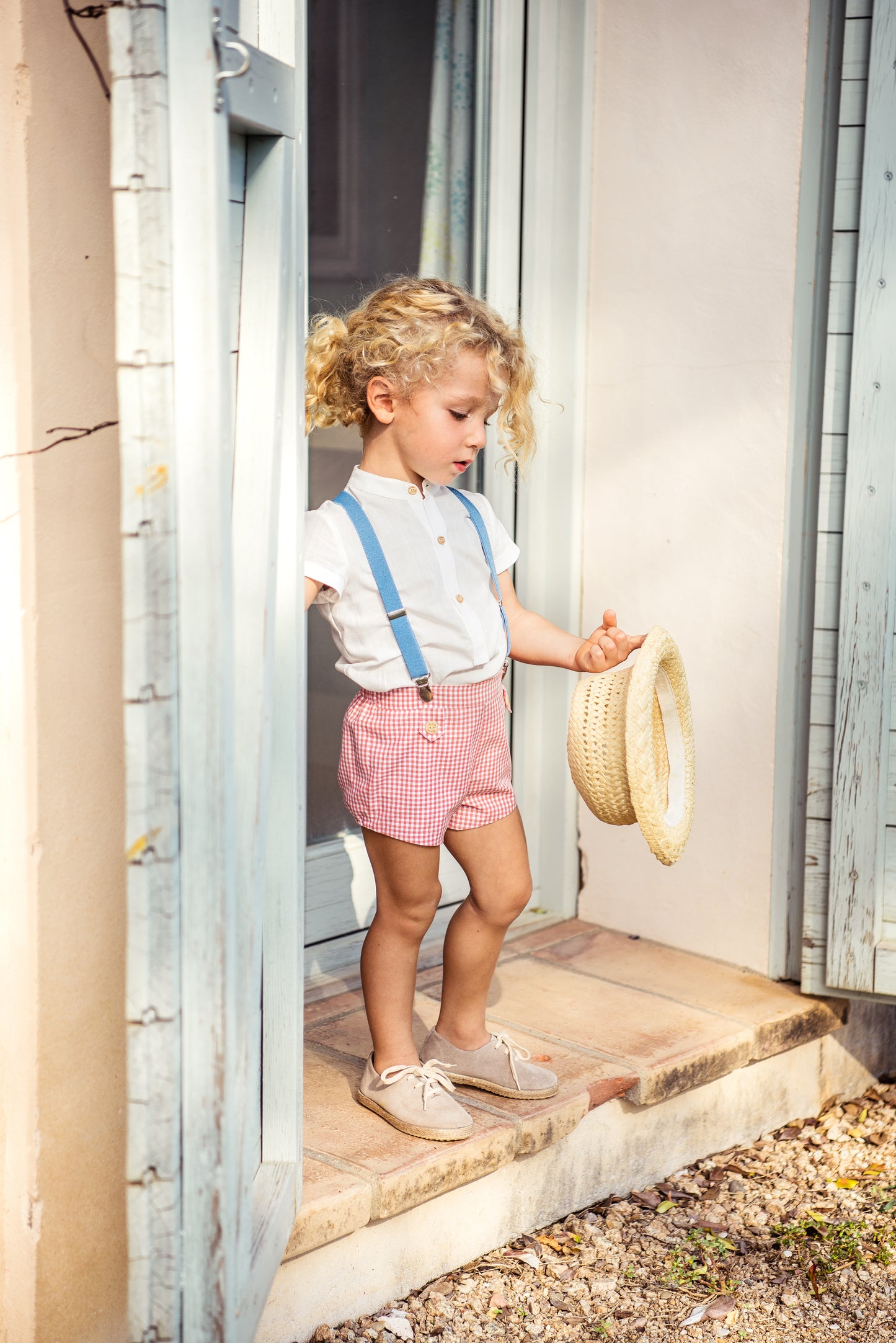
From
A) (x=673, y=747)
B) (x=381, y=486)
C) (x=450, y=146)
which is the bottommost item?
(x=673, y=747)

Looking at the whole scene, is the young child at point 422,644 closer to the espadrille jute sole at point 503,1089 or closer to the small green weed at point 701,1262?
the espadrille jute sole at point 503,1089

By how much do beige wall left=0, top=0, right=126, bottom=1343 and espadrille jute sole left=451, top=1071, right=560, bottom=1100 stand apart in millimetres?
761

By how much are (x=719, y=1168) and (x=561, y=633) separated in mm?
1204

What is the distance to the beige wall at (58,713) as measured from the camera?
5.26 feet

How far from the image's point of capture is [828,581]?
9.25ft

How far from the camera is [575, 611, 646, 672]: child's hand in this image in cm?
231

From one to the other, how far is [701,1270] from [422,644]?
124 centimetres

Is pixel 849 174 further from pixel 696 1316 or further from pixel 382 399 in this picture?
pixel 696 1316

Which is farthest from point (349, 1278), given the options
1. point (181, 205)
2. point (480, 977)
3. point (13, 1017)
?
point (181, 205)

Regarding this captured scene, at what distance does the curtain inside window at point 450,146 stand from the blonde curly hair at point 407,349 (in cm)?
82

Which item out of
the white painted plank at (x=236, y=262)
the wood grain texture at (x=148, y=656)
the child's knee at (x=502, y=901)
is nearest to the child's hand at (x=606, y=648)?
the child's knee at (x=502, y=901)

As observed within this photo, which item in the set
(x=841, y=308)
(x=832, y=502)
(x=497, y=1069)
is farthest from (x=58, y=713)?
(x=841, y=308)

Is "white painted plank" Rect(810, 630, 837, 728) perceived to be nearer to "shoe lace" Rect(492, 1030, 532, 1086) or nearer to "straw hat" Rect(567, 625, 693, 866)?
"straw hat" Rect(567, 625, 693, 866)

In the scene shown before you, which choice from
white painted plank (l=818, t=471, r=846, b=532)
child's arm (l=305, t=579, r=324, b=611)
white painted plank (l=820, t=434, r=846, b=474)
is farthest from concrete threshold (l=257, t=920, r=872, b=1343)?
white painted plank (l=820, t=434, r=846, b=474)
